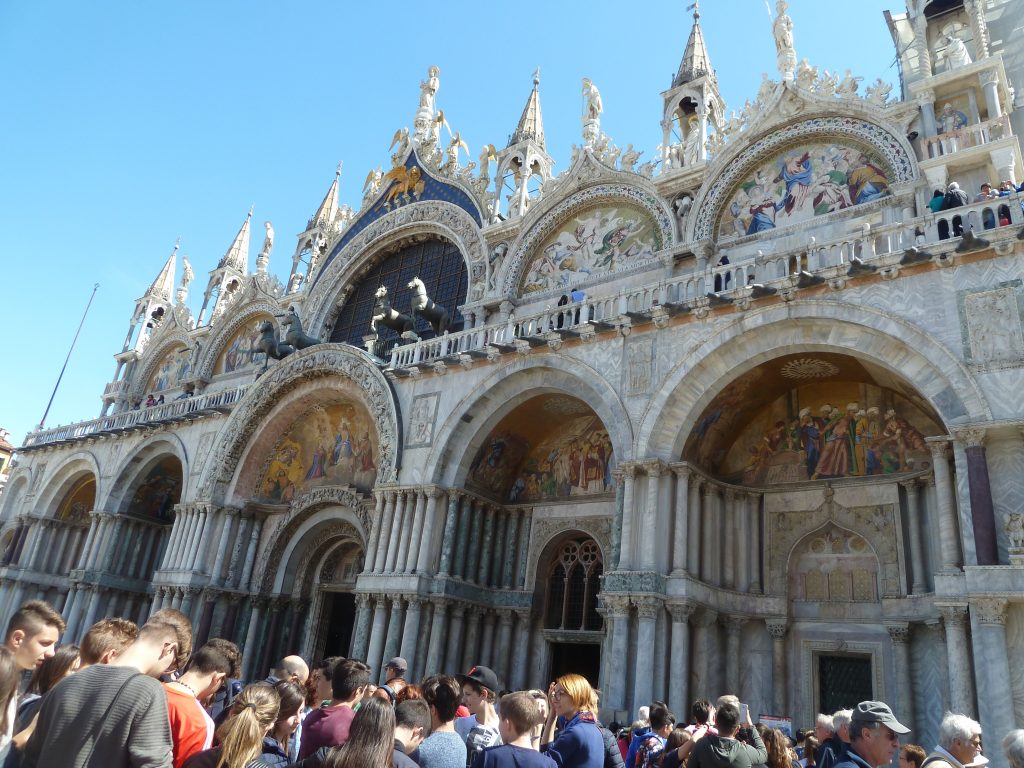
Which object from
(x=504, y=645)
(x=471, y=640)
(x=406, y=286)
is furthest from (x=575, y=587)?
(x=406, y=286)

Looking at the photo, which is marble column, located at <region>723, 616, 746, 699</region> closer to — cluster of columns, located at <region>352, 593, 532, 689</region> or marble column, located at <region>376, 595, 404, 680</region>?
cluster of columns, located at <region>352, 593, 532, 689</region>

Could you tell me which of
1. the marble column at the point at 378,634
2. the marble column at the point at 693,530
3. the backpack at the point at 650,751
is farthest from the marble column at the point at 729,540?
the marble column at the point at 378,634

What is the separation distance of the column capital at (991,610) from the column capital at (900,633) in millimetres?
2692

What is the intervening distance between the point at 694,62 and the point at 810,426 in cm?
1071

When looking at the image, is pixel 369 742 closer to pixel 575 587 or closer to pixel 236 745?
pixel 236 745

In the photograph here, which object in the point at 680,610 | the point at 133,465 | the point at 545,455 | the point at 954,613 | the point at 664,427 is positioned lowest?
the point at 680,610

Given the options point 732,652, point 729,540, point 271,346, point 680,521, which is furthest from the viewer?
point 271,346

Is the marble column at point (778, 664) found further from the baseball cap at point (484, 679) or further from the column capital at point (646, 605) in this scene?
the baseball cap at point (484, 679)

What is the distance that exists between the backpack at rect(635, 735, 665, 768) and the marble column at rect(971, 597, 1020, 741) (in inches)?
174

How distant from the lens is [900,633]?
447 inches

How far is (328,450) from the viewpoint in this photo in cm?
1991

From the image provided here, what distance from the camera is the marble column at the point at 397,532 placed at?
1533 centimetres

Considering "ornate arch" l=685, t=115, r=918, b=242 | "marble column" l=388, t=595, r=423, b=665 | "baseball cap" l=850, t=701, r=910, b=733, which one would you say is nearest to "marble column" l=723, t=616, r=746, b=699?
"marble column" l=388, t=595, r=423, b=665

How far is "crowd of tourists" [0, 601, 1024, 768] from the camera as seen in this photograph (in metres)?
2.80
